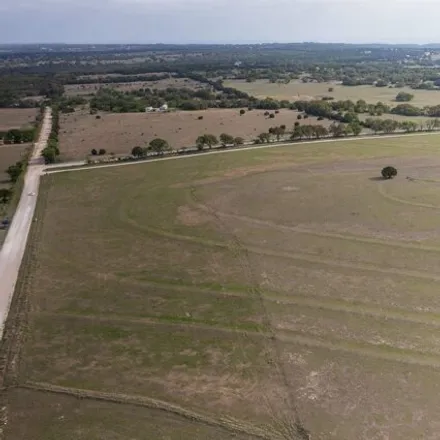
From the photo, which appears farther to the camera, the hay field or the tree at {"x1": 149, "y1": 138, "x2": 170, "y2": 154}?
the hay field

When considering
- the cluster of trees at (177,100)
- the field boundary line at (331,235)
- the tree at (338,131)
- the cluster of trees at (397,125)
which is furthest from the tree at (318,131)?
the field boundary line at (331,235)

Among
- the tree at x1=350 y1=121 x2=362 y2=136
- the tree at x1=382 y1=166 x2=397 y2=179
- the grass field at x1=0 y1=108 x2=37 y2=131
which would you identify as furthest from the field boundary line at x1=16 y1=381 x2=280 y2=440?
the grass field at x1=0 y1=108 x2=37 y2=131

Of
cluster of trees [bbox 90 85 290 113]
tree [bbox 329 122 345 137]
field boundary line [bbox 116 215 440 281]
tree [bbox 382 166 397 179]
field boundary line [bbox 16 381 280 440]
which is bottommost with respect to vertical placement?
field boundary line [bbox 16 381 280 440]

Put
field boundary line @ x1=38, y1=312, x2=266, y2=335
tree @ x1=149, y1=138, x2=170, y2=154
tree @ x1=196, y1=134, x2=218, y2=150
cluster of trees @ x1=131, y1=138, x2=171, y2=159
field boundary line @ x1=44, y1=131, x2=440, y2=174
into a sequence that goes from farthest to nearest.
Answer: tree @ x1=196, y1=134, x2=218, y2=150
tree @ x1=149, y1=138, x2=170, y2=154
cluster of trees @ x1=131, y1=138, x2=171, y2=159
field boundary line @ x1=44, y1=131, x2=440, y2=174
field boundary line @ x1=38, y1=312, x2=266, y2=335

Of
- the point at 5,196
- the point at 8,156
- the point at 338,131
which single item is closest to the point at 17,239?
the point at 5,196

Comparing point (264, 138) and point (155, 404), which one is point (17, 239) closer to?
point (155, 404)

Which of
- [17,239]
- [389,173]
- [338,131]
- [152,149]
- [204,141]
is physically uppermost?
[338,131]

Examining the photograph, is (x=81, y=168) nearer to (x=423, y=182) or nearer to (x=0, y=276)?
(x=0, y=276)

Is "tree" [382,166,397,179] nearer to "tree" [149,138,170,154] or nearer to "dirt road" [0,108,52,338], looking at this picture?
"tree" [149,138,170,154]
